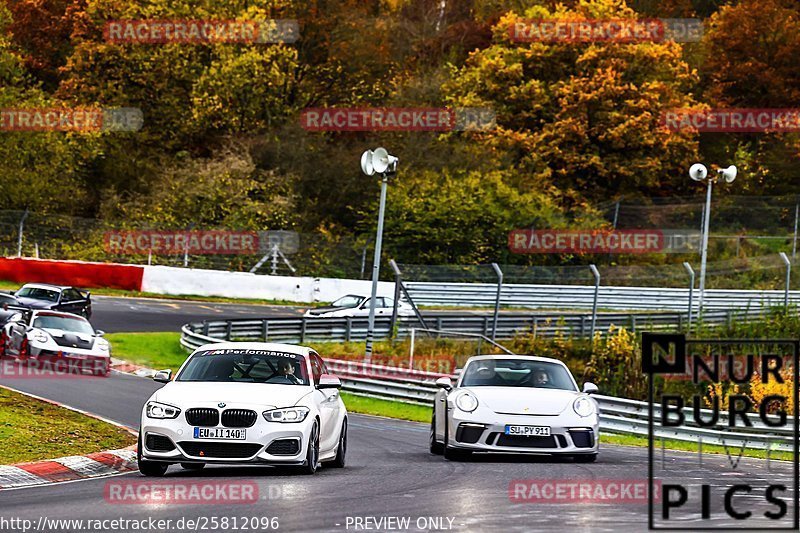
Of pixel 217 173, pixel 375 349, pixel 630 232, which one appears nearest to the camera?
pixel 375 349

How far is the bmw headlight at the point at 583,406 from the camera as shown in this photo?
50.8 feet

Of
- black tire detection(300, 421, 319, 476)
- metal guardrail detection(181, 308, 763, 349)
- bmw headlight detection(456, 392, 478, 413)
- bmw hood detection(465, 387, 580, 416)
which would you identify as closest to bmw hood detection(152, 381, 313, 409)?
black tire detection(300, 421, 319, 476)

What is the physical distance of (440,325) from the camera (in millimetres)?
35406

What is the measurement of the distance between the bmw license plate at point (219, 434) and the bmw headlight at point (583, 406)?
4422 millimetres

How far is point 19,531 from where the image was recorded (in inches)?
355

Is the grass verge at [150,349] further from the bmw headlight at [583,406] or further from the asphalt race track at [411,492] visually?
the bmw headlight at [583,406]

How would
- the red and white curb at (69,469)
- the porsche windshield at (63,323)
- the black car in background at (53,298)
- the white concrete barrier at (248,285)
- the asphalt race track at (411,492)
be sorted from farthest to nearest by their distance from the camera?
the white concrete barrier at (248,285) → the black car in background at (53,298) → the porsche windshield at (63,323) → the red and white curb at (69,469) → the asphalt race track at (411,492)

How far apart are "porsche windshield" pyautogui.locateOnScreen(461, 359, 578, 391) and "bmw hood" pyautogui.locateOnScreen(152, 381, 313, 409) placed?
11.3 ft

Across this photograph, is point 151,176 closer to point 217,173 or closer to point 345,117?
point 217,173

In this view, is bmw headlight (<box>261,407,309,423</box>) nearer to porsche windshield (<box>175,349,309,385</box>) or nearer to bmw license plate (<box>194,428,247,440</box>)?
bmw license plate (<box>194,428,247,440</box>)

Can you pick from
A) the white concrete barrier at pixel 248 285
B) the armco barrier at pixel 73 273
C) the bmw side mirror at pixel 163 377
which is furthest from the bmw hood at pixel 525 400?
the armco barrier at pixel 73 273

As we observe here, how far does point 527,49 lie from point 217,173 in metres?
A: 14.4

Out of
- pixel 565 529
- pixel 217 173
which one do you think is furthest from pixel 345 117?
pixel 565 529

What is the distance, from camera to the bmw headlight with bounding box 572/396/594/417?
609 inches
